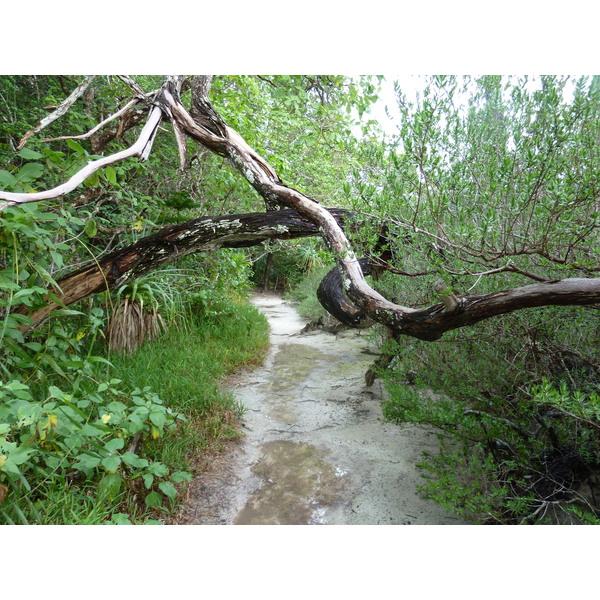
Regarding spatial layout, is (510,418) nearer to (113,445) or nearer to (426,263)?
(426,263)

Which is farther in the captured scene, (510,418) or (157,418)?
(510,418)

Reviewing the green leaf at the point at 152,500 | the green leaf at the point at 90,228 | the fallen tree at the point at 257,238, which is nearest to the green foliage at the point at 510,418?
the fallen tree at the point at 257,238

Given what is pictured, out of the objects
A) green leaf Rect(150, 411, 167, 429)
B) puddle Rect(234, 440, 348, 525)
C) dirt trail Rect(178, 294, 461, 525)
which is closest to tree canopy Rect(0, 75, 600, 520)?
green leaf Rect(150, 411, 167, 429)

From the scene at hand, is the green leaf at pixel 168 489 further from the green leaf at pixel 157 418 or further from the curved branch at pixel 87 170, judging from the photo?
the curved branch at pixel 87 170

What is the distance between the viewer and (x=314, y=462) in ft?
7.45

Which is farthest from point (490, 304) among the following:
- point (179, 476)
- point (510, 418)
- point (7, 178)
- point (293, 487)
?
point (7, 178)

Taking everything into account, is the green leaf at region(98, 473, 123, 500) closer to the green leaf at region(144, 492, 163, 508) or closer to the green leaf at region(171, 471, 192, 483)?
the green leaf at region(144, 492, 163, 508)

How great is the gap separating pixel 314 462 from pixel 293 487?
28cm

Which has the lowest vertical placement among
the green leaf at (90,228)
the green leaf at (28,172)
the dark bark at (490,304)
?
the dark bark at (490,304)

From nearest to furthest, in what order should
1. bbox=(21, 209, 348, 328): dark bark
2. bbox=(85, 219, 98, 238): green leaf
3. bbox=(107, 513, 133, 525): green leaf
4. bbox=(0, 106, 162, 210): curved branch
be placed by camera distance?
bbox=(107, 513, 133, 525): green leaf, bbox=(0, 106, 162, 210): curved branch, bbox=(85, 219, 98, 238): green leaf, bbox=(21, 209, 348, 328): dark bark

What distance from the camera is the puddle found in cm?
181

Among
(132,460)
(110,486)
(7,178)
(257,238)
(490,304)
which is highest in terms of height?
(7,178)

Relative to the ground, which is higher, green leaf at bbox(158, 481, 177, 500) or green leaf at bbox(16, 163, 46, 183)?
green leaf at bbox(16, 163, 46, 183)

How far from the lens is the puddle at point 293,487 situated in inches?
71.4
